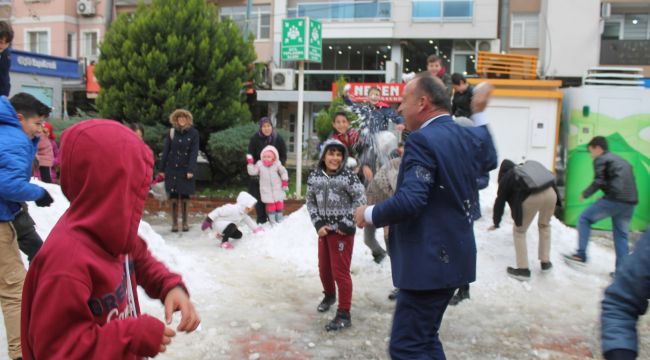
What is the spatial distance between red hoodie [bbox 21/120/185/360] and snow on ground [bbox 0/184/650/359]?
3.00 meters

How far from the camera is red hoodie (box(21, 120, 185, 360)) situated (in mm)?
1722

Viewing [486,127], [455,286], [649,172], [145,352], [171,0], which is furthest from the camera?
[171,0]

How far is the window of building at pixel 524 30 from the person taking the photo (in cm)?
2721

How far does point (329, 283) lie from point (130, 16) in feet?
38.4

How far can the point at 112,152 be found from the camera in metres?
1.83

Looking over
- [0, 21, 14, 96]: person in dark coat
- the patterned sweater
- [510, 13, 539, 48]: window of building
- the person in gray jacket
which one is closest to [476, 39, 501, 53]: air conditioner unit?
[510, 13, 539, 48]: window of building

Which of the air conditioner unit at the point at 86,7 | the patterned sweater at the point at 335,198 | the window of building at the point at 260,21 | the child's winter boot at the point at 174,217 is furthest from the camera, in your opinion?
the air conditioner unit at the point at 86,7

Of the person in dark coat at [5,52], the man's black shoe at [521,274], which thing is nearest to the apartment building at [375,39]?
the man's black shoe at [521,274]

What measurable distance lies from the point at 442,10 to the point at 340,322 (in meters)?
24.9

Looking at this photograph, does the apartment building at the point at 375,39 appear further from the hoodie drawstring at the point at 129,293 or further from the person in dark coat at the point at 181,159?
the hoodie drawstring at the point at 129,293

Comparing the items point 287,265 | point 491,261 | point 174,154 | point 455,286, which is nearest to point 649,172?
point 491,261

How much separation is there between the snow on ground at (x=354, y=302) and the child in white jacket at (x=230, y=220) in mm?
165

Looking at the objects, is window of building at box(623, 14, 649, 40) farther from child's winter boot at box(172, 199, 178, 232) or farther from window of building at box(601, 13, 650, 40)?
child's winter boot at box(172, 199, 178, 232)

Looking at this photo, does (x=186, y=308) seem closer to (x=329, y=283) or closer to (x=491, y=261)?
(x=329, y=283)
